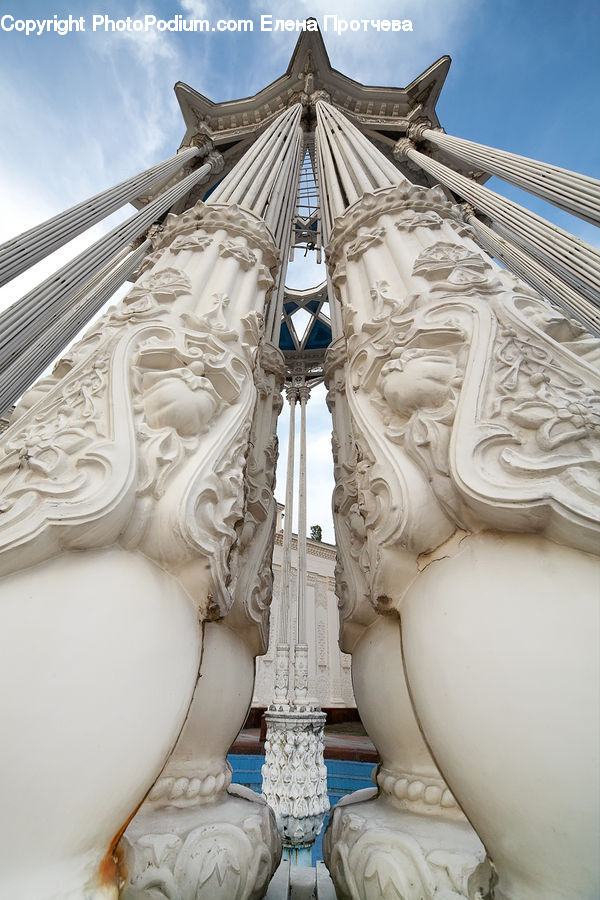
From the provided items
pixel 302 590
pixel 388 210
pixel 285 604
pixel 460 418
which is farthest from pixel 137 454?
pixel 285 604

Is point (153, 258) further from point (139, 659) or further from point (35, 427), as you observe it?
point (139, 659)

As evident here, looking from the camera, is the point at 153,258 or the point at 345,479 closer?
the point at 345,479

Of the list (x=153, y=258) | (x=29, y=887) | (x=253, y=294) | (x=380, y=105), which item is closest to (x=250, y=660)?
(x=29, y=887)

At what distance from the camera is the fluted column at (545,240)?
2.65 meters

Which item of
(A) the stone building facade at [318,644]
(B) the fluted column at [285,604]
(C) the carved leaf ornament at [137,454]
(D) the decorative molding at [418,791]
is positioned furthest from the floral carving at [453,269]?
(A) the stone building facade at [318,644]

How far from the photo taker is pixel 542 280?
10.4ft

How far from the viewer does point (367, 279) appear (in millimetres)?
1810

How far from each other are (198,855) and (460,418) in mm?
1065

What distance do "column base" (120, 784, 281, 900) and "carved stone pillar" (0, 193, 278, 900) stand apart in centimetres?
1

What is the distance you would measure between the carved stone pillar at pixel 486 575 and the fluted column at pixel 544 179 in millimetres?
1799

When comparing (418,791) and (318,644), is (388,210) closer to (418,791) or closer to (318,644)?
(418,791)

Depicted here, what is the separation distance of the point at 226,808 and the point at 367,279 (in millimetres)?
1917

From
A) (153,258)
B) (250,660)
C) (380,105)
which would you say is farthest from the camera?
(380,105)

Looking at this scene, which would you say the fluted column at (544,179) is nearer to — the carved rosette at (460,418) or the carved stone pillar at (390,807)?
the carved rosette at (460,418)
